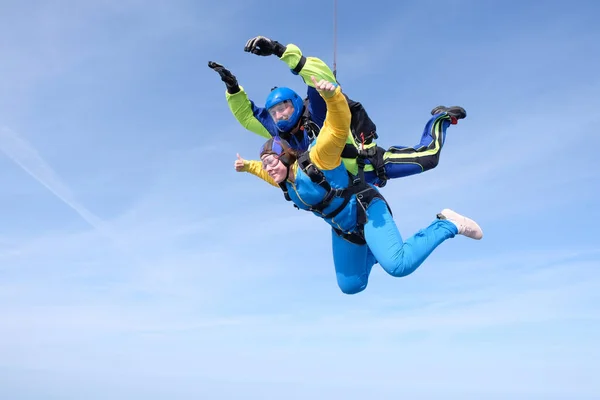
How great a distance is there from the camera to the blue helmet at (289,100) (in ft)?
19.3

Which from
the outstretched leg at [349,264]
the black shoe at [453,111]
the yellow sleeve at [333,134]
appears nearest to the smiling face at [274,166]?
the yellow sleeve at [333,134]

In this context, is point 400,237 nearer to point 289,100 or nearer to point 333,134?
point 333,134

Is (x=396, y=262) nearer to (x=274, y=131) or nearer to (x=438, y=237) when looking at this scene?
(x=438, y=237)

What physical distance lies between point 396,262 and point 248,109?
8.37ft

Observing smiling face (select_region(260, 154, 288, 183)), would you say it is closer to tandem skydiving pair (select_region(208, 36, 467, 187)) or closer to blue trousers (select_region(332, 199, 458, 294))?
tandem skydiving pair (select_region(208, 36, 467, 187))

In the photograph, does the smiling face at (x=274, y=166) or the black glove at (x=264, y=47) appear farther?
the smiling face at (x=274, y=166)

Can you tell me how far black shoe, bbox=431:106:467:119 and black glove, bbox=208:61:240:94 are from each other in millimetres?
2410

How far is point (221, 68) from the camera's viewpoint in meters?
6.47

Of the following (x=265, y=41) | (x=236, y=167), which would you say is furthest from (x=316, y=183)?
(x=265, y=41)

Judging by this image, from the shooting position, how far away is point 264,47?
5133mm

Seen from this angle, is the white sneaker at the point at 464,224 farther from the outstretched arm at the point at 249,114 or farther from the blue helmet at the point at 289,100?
the outstretched arm at the point at 249,114

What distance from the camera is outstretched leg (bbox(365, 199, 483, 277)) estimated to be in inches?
226

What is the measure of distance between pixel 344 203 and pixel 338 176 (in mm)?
298

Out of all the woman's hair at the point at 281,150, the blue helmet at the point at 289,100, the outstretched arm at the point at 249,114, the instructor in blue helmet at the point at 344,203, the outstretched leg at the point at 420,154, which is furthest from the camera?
the outstretched arm at the point at 249,114
